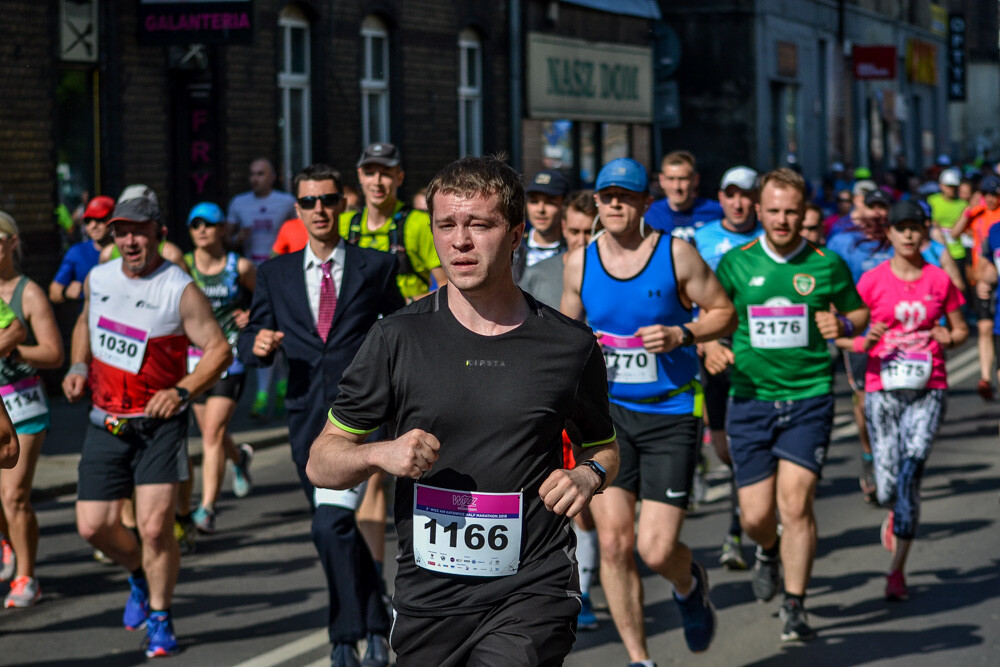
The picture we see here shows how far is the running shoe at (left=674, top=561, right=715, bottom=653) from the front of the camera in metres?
6.71

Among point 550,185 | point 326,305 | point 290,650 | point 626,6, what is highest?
point 626,6

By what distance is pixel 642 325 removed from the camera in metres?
6.66

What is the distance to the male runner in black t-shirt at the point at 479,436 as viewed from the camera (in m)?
4.04

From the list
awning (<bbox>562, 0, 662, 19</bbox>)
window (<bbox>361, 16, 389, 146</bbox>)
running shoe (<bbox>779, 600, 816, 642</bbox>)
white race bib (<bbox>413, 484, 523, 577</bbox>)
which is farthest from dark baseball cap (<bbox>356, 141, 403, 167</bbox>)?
awning (<bbox>562, 0, 662, 19</bbox>)

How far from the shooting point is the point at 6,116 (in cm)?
1502

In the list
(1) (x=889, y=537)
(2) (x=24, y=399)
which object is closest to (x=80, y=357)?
(2) (x=24, y=399)

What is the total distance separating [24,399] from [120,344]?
3.44ft

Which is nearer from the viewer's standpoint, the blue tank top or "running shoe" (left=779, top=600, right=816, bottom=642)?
the blue tank top

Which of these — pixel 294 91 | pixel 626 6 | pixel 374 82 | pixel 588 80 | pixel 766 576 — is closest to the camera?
pixel 766 576

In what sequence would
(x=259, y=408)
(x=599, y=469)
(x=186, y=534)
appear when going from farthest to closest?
(x=259, y=408) < (x=186, y=534) < (x=599, y=469)

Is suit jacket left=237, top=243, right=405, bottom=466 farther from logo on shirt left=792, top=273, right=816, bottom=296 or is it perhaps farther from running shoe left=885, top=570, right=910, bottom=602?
running shoe left=885, top=570, right=910, bottom=602

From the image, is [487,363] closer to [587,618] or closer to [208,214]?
[587,618]

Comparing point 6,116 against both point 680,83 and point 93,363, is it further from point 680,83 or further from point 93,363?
point 680,83

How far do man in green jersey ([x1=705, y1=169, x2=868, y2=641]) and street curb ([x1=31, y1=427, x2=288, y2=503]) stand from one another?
524 cm
